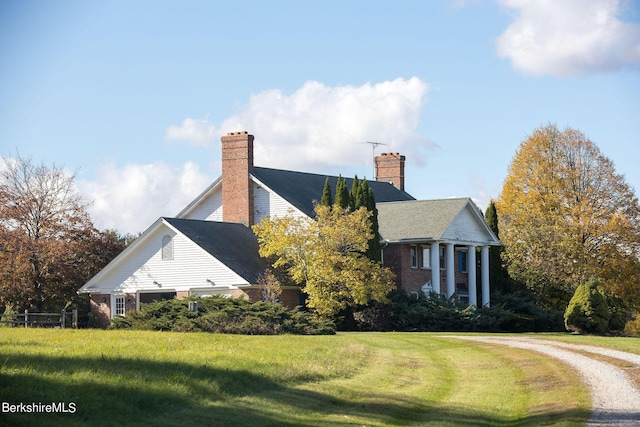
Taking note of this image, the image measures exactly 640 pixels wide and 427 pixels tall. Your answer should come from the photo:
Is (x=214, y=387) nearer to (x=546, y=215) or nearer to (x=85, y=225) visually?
(x=85, y=225)

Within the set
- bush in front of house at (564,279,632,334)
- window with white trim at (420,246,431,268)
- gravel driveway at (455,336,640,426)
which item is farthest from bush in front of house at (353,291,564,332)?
gravel driveway at (455,336,640,426)

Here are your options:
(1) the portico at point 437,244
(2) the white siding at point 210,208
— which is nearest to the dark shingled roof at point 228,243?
(2) the white siding at point 210,208

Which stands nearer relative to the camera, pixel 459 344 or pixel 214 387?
pixel 214 387

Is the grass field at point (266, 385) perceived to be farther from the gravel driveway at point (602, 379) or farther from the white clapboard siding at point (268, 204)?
the white clapboard siding at point (268, 204)

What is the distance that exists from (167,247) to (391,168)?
2323 cm

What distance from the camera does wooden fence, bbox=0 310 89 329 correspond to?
42031 mm

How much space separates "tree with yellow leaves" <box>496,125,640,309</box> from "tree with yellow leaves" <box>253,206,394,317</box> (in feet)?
44.2

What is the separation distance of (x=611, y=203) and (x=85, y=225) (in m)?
30.1

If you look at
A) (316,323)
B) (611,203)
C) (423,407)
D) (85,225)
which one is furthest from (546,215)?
(423,407)

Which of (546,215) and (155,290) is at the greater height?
(546,215)

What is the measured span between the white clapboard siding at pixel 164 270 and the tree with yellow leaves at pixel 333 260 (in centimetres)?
308

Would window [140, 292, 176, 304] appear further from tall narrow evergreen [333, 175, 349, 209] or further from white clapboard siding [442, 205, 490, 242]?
white clapboard siding [442, 205, 490, 242]

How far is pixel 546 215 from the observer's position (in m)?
54.4

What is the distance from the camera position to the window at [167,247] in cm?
4647
